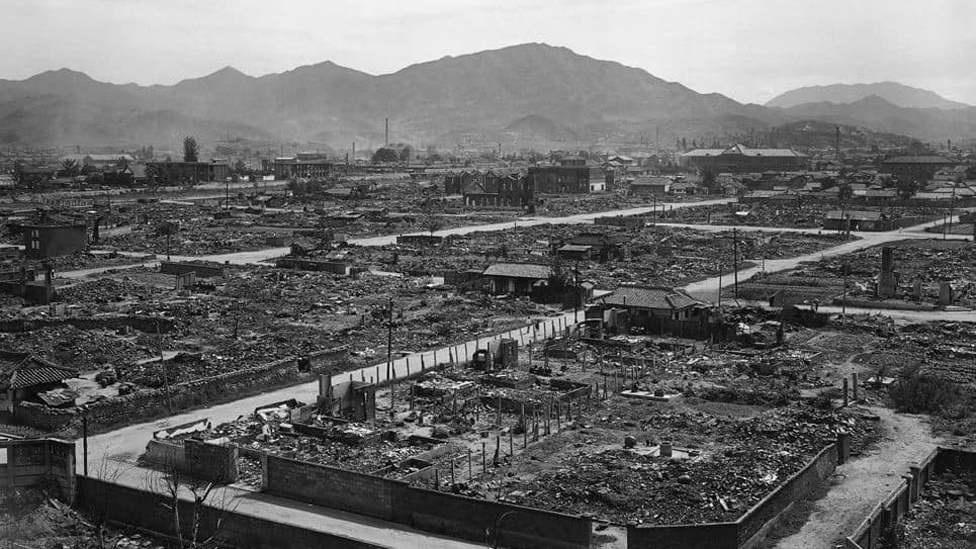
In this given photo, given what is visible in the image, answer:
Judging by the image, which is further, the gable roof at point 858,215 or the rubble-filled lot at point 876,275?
the gable roof at point 858,215

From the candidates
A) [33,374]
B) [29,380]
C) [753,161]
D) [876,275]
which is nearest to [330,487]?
[29,380]

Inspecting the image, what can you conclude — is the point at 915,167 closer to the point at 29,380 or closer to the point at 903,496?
the point at 903,496

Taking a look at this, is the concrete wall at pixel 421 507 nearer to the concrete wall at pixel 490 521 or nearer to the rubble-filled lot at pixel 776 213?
the concrete wall at pixel 490 521

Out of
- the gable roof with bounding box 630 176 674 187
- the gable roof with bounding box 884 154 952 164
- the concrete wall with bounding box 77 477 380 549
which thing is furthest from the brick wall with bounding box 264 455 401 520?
the gable roof with bounding box 884 154 952 164

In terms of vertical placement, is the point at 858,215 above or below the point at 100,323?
above

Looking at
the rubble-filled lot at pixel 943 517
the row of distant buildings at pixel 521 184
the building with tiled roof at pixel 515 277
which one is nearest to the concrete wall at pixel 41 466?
the rubble-filled lot at pixel 943 517

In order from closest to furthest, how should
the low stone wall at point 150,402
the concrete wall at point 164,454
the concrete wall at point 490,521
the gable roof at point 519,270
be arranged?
the concrete wall at point 490,521
the concrete wall at point 164,454
the low stone wall at point 150,402
the gable roof at point 519,270

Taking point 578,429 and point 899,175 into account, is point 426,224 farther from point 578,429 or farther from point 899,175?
point 899,175
